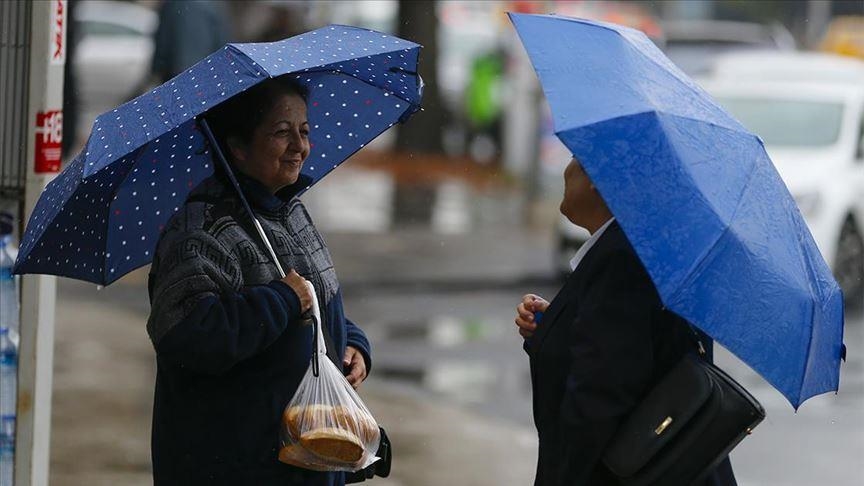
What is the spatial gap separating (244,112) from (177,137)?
0.29m

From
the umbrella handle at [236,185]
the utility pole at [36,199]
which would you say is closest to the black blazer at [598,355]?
the umbrella handle at [236,185]

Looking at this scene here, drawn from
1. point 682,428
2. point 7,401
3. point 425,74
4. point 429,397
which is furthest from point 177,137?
point 425,74

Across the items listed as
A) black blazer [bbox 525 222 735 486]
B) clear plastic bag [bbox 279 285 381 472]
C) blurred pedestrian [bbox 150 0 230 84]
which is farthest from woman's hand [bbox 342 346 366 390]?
blurred pedestrian [bbox 150 0 230 84]

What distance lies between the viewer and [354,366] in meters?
4.09

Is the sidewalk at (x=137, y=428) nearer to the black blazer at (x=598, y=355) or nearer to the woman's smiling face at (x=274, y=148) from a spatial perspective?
the woman's smiling face at (x=274, y=148)

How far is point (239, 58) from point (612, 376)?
1.11 m

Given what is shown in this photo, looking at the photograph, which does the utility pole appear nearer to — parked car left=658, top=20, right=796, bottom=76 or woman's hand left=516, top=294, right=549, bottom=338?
woman's hand left=516, top=294, right=549, bottom=338

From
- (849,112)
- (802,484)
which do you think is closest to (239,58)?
(802,484)

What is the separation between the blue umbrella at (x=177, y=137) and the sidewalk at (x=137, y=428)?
10.2ft

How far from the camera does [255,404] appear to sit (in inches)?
144

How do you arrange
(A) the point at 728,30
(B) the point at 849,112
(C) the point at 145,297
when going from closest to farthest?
1. (C) the point at 145,297
2. (B) the point at 849,112
3. (A) the point at 728,30

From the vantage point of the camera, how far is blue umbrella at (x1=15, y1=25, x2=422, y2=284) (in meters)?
3.52

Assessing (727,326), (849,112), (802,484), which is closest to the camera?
(727,326)

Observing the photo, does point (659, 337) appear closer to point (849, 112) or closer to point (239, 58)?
point (239, 58)
